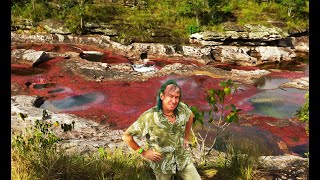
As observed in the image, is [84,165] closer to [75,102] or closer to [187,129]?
[187,129]

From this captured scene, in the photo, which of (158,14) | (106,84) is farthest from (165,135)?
(158,14)

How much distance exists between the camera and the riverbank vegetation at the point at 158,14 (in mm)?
41688

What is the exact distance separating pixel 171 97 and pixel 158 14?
1697 inches

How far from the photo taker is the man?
15.5ft

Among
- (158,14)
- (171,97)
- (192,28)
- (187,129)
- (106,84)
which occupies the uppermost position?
(158,14)

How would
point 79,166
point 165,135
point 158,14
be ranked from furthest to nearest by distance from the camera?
point 158,14
point 79,166
point 165,135

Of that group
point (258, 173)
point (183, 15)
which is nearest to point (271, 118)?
point (258, 173)

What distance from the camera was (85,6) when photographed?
44.8 metres

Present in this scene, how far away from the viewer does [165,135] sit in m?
4.77

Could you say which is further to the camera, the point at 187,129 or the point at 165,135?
the point at 187,129

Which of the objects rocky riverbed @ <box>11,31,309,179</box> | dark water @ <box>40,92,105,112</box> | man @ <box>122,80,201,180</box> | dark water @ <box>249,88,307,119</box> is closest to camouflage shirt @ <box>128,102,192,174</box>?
man @ <box>122,80,201,180</box>

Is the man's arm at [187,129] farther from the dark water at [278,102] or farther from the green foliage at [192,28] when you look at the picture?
the green foliage at [192,28]

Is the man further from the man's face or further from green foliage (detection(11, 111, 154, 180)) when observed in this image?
green foliage (detection(11, 111, 154, 180))
